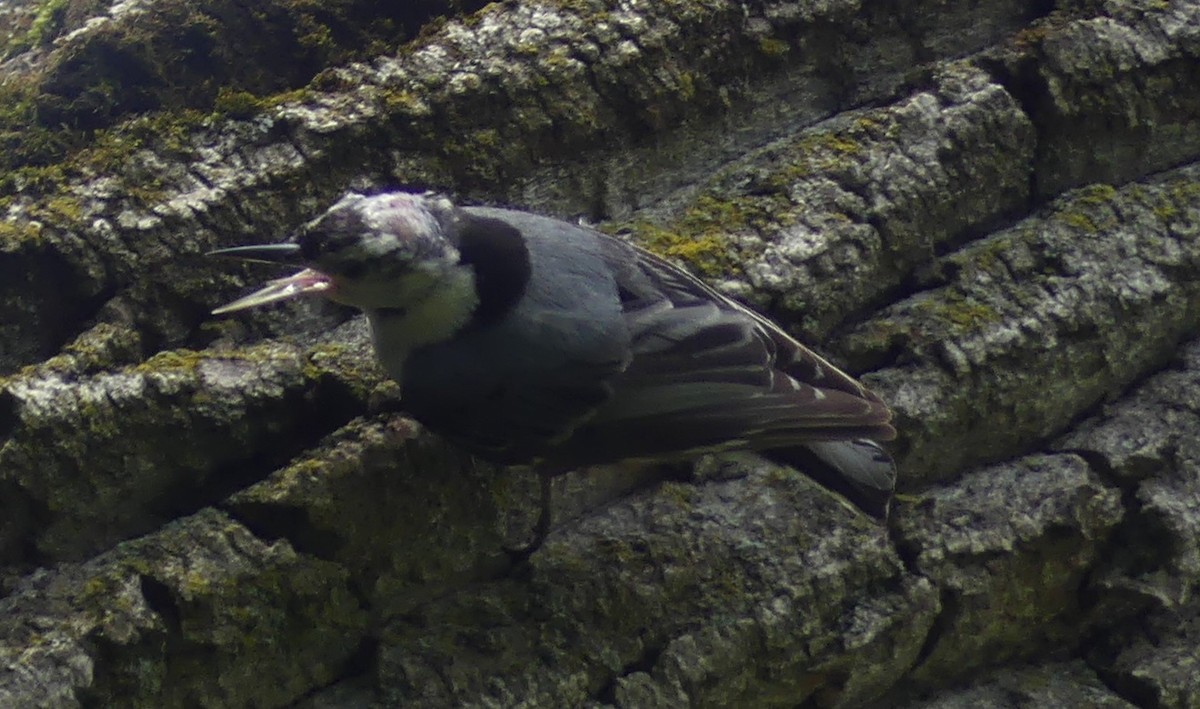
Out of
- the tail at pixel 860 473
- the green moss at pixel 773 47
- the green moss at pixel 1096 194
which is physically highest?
the green moss at pixel 773 47

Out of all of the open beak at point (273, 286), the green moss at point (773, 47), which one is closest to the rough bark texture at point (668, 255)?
the green moss at point (773, 47)

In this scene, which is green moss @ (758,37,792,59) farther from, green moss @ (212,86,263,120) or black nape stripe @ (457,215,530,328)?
green moss @ (212,86,263,120)

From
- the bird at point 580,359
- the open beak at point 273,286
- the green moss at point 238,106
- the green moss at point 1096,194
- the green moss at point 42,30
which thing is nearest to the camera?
the open beak at point 273,286

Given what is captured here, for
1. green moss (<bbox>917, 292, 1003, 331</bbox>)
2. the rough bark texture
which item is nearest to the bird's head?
the rough bark texture

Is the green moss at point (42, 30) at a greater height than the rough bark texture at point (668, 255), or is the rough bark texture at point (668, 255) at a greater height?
the green moss at point (42, 30)

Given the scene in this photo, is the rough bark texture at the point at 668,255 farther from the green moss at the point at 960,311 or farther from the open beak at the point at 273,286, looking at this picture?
the open beak at the point at 273,286

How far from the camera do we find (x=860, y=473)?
218 centimetres

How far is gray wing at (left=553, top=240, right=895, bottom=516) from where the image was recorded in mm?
2170

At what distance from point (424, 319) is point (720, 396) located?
0.55m

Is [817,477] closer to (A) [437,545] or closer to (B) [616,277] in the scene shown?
(B) [616,277]

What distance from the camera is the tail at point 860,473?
2.19m

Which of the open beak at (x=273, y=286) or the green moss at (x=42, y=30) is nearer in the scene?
the open beak at (x=273, y=286)

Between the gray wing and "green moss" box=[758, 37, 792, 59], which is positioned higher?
"green moss" box=[758, 37, 792, 59]

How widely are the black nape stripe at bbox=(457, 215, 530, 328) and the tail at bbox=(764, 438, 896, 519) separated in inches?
24.2
